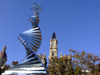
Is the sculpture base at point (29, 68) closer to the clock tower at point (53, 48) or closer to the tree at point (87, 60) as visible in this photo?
the tree at point (87, 60)

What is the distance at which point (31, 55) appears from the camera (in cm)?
1310

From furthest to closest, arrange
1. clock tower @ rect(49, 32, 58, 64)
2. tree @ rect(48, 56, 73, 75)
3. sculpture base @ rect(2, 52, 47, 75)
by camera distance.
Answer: clock tower @ rect(49, 32, 58, 64)
tree @ rect(48, 56, 73, 75)
sculpture base @ rect(2, 52, 47, 75)

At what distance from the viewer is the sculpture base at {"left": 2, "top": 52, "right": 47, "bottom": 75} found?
1151 cm

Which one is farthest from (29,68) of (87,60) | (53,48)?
(53,48)

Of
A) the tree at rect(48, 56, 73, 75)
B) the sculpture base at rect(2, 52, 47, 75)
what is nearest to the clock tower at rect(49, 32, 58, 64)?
the tree at rect(48, 56, 73, 75)

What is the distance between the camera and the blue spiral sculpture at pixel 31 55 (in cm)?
1161

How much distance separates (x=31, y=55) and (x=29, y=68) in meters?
1.59

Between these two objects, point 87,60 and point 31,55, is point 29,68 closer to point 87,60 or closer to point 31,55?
point 31,55

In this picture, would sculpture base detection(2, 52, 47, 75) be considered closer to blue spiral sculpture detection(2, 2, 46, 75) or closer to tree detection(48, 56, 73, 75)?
blue spiral sculpture detection(2, 2, 46, 75)

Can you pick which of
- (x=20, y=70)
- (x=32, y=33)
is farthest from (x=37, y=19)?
(x=20, y=70)

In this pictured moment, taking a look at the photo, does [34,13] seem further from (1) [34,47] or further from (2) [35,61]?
(2) [35,61]

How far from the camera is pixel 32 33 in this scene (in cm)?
1391

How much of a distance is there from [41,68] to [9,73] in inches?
116

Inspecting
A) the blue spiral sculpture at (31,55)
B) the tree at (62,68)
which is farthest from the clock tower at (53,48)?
the blue spiral sculpture at (31,55)
